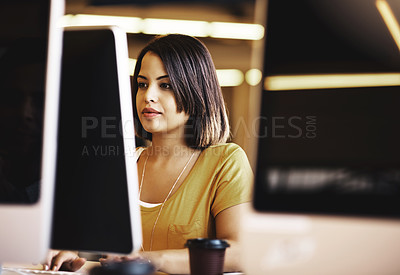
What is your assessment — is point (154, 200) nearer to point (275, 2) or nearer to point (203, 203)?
point (203, 203)

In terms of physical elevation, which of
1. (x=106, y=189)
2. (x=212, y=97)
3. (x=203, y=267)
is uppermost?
(x=212, y=97)

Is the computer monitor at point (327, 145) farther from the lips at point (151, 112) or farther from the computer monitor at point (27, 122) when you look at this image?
the lips at point (151, 112)

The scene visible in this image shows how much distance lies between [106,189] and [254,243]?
34 centimetres

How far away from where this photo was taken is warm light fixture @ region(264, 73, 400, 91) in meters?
0.60

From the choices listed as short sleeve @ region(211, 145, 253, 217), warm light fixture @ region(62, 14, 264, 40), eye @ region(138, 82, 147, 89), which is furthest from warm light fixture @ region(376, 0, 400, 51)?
warm light fixture @ region(62, 14, 264, 40)

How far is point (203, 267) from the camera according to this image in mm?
800

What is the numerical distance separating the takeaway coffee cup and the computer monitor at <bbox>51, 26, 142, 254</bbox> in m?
0.12

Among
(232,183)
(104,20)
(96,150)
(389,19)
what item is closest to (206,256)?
(96,150)

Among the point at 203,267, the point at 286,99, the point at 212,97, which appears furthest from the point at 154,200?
the point at 286,99

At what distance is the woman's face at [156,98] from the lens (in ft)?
5.16

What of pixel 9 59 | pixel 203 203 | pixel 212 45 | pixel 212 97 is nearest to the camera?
pixel 9 59

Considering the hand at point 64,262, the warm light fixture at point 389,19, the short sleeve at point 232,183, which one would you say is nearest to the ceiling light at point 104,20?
the short sleeve at point 232,183

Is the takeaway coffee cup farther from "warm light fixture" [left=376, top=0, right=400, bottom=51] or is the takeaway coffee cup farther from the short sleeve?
the short sleeve

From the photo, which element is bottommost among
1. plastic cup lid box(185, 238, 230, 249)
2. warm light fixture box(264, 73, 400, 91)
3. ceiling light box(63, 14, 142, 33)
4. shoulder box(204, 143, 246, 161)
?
plastic cup lid box(185, 238, 230, 249)
